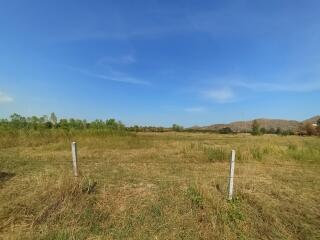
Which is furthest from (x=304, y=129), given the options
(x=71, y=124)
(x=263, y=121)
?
(x=263, y=121)

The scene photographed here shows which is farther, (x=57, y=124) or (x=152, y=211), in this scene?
(x=57, y=124)

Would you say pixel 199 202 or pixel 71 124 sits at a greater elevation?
pixel 71 124

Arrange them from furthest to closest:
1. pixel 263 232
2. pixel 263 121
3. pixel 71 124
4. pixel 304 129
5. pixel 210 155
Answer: pixel 263 121 → pixel 304 129 → pixel 71 124 → pixel 210 155 → pixel 263 232

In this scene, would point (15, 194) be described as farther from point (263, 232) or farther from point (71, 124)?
point (71, 124)

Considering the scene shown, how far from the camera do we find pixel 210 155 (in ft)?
49.8

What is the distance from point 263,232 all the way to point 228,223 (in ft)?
1.94

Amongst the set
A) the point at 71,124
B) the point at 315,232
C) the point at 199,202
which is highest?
the point at 71,124

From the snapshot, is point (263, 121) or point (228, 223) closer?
point (228, 223)

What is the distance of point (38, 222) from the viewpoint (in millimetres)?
5445

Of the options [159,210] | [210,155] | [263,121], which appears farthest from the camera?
[263,121]

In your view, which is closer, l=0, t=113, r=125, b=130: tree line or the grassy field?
the grassy field

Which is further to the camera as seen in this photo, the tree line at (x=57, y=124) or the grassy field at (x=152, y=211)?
the tree line at (x=57, y=124)

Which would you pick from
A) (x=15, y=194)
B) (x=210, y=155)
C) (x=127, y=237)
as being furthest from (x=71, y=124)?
(x=127, y=237)

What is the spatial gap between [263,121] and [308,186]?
568ft
